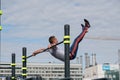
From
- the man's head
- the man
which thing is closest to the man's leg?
the man

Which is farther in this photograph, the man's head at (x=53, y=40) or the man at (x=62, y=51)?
the man's head at (x=53, y=40)

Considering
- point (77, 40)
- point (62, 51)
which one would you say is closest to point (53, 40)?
point (62, 51)

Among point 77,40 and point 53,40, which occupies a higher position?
point 53,40

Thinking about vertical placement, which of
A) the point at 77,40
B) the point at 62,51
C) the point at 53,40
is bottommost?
the point at 62,51

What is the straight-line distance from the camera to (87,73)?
530 ft

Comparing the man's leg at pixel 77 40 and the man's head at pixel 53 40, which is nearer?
the man's leg at pixel 77 40

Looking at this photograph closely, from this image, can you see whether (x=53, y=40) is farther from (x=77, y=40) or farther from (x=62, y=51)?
(x=77, y=40)

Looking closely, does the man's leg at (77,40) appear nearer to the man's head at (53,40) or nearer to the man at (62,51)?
the man at (62,51)

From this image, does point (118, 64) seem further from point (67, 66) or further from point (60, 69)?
point (67, 66)

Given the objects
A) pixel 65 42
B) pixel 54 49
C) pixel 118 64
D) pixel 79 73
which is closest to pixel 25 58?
pixel 54 49

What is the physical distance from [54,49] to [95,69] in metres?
125

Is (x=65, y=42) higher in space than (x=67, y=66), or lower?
higher

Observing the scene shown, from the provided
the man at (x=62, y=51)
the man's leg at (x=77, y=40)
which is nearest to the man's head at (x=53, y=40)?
the man at (x=62, y=51)

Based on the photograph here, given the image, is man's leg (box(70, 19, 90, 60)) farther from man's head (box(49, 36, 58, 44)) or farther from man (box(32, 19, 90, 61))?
man's head (box(49, 36, 58, 44))
